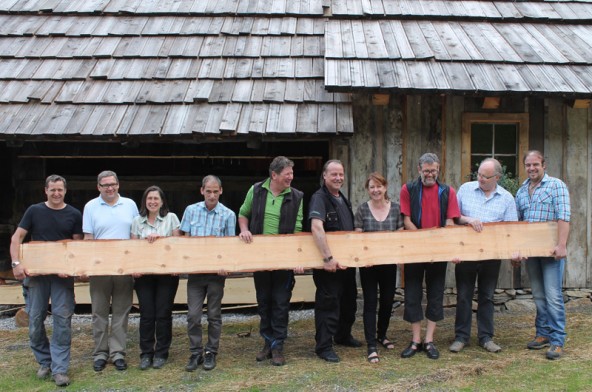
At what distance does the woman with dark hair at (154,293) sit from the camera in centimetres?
481

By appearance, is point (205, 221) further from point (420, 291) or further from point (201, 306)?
point (420, 291)

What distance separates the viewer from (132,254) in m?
4.69

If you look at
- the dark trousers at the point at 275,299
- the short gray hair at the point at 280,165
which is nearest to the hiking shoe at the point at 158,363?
the dark trousers at the point at 275,299

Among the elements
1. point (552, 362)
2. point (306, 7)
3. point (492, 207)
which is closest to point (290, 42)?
point (306, 7)

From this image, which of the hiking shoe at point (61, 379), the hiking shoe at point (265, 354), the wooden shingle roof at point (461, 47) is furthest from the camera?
the wooden shingle roof at point (461, 47)

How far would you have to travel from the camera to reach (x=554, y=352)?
494cm

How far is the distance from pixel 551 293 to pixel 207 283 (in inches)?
120

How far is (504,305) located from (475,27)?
3888 millimetres

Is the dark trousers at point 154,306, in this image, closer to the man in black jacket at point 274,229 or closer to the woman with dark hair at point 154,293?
the woman with dark hair at point 154,293

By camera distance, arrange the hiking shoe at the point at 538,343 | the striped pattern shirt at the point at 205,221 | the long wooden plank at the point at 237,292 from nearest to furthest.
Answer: the striped pattern shirt at the point at 205,221 → the hiking shoe at the point at 538,343 → the long wooden plank at the point at 237,292

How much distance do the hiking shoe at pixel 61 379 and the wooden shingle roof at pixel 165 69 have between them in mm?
2838

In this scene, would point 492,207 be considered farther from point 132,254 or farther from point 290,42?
point 290,42

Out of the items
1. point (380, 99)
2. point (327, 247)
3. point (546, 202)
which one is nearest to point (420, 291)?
point (327, 247)

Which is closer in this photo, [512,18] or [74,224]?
[74,224]
